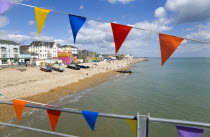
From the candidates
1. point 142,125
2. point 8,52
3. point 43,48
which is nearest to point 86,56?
point 43,48

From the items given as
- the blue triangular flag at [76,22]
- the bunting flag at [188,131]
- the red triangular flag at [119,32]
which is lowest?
the bunting flag at [188,131]

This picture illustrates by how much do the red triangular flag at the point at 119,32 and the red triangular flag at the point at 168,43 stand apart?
992mm

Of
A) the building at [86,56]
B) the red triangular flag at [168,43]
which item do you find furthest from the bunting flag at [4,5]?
the building at [86,56]

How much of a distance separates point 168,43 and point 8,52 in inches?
2363

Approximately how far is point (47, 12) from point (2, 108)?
11.6 metres

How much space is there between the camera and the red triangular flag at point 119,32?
161 inches

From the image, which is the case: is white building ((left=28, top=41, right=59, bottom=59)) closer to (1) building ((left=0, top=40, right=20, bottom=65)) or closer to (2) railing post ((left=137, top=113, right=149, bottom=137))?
(1) building ((left=0, top=40, right=20, bottom=65))

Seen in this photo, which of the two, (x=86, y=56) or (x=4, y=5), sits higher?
(x=86, y=56)

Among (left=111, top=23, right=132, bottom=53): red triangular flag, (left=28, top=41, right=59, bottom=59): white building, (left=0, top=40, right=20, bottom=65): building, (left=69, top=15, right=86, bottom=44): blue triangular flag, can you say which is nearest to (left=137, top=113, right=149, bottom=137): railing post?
(left=111, top=23, right=132, bottom=53): red triangular flag

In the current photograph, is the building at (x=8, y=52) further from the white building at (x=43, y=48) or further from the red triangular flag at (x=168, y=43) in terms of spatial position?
the red triangular flag at (x=168, y=43)

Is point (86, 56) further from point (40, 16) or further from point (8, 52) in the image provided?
point (40, 16)

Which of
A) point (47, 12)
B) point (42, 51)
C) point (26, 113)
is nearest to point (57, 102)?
point (26, 113)

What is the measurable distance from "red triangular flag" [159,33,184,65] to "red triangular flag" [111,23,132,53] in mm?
992

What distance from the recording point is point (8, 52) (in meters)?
50.3
